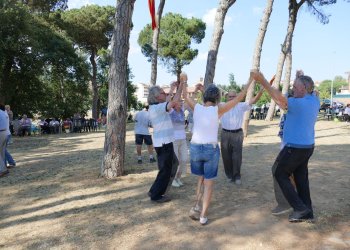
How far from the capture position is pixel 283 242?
3965 millimetres

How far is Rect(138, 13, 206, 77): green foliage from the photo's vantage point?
41.1 metres

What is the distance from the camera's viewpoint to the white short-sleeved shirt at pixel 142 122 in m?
8.99

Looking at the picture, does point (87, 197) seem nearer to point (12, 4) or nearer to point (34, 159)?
point (34, 159)

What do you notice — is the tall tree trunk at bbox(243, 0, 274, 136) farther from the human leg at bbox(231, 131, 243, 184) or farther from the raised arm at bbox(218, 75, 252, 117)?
the raised arm at bbox(218, 75, 252, 117)

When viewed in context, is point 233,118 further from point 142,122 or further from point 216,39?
point 216,39

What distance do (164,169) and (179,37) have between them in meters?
37.3

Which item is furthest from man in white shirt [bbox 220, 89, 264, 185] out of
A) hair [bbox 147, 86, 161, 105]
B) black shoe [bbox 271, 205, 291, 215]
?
black shoe [bbox 271, 205, 291, 215]

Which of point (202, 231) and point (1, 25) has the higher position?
point (1, 25)

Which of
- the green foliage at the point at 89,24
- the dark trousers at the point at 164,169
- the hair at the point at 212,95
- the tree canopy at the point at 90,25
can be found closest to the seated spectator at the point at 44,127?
the tree canopy at the point at 90,25

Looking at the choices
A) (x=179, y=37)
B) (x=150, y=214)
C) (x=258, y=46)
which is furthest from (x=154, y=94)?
(x=179, y=37)

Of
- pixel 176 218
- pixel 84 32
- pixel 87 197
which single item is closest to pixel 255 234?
pixel 176 218

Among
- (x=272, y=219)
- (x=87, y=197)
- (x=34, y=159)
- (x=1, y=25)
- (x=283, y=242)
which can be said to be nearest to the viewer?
(x=283, y=242)

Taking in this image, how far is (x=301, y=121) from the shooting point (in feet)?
13.8

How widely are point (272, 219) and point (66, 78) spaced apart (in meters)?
23.6
